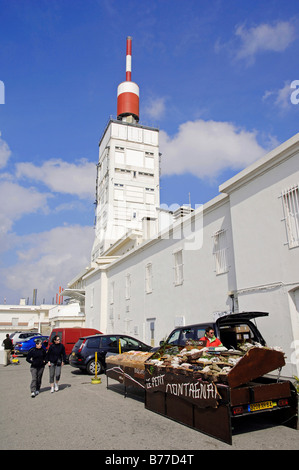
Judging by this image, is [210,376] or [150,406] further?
[150,406]

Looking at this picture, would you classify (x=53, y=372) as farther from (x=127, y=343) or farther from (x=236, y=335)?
(x=236, y=335)

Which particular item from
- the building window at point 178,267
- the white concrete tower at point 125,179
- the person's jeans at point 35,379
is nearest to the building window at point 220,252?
the building window at point 178,267

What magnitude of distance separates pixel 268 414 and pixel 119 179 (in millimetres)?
58155

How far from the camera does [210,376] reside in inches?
220

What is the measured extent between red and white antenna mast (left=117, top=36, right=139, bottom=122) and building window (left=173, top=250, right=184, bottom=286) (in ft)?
203

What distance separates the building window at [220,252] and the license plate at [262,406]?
829 centimetres

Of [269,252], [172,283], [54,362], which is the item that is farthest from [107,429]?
[172,283]

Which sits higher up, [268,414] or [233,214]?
[233,214]

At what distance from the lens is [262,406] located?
18.6ft

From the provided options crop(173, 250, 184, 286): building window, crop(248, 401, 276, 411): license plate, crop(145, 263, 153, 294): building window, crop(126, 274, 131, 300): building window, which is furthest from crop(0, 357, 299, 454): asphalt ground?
crop(126, 274, 131, 300): building window

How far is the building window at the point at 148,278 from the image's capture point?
21.0 meters

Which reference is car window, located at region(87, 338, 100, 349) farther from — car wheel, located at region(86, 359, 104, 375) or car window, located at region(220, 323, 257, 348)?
car window, located at region(220, 323, 257, 348)
